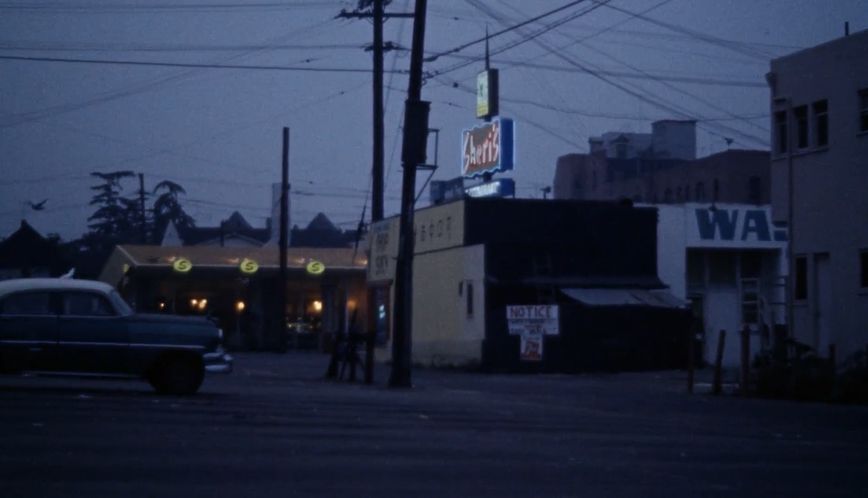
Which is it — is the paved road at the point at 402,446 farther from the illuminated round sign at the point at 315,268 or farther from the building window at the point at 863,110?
the illuminated round sign at the point at 315,268

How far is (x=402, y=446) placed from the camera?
13.8 meters

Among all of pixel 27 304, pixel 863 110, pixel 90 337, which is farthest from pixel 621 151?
pixel 27 304

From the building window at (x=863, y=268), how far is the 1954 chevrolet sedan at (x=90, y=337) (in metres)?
15.8

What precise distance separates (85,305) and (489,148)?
30516 mm

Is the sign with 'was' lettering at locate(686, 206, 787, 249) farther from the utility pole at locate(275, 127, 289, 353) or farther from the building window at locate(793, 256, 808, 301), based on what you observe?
the utility pole at locate(275, 127, 289, 353)

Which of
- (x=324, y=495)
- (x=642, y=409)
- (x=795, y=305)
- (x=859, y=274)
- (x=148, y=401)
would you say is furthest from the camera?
(x=795, y=305)

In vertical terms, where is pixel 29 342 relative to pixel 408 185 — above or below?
below

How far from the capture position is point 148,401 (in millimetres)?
19109

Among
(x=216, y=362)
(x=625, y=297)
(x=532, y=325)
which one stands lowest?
(x=216, y=362)

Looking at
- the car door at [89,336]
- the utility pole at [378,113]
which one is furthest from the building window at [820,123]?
the car door at [89,336]

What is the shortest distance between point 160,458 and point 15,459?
1273mm

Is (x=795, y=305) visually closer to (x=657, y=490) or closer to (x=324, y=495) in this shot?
(x=657, y=490)

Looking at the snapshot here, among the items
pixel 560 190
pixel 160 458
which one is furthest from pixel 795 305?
pixel 560 190

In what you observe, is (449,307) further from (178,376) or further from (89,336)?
(89,336)
